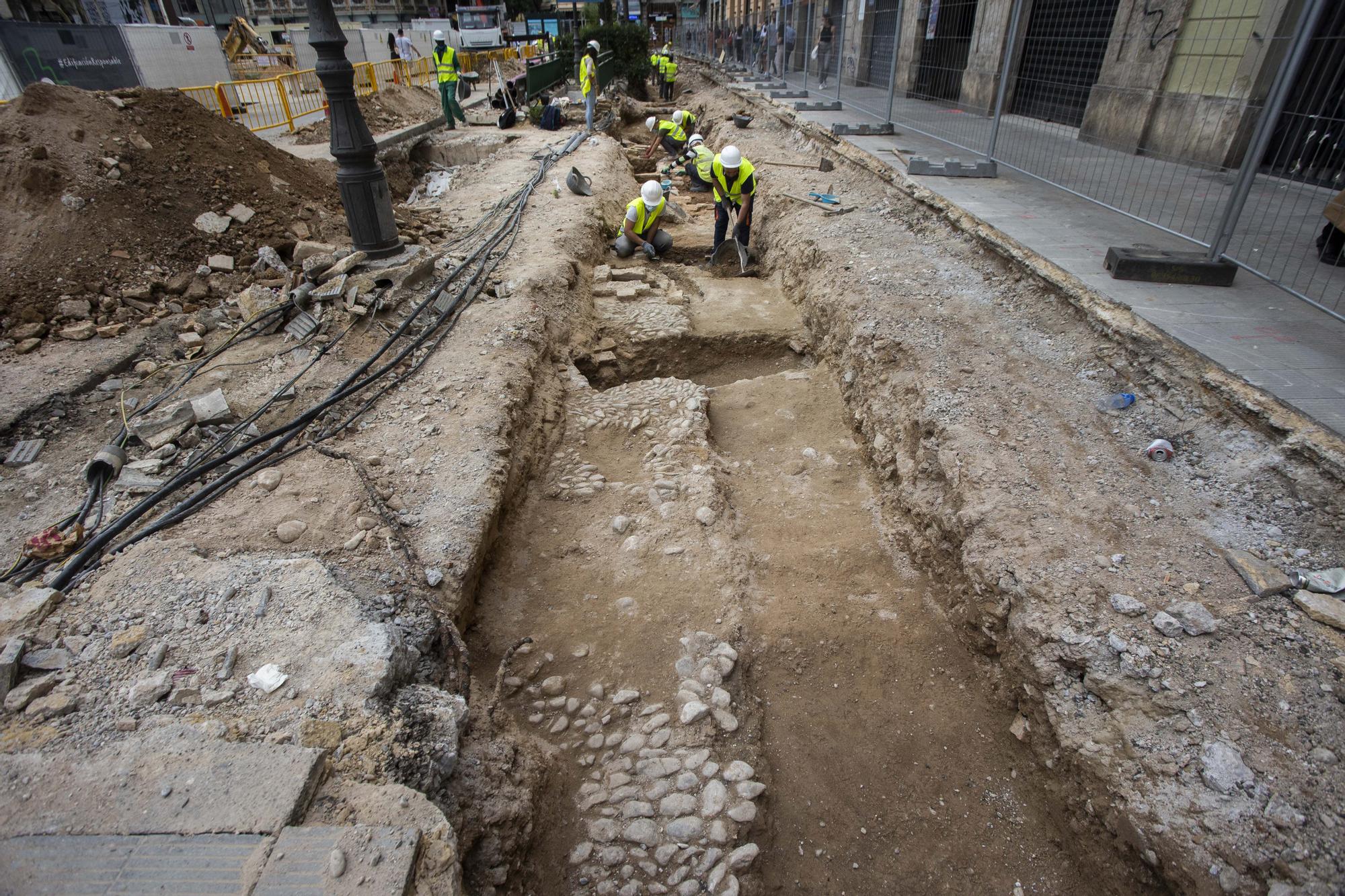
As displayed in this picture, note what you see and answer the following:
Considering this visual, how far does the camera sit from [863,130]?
33.6 feet

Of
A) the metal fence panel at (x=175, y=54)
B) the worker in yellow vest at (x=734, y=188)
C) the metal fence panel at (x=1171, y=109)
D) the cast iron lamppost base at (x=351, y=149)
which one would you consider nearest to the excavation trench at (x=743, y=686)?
the cast iron lamppost base at (x=351, y=149)

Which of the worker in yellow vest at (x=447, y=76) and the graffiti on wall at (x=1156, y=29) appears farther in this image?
the worker in yellow vest at (x=447, y=76)

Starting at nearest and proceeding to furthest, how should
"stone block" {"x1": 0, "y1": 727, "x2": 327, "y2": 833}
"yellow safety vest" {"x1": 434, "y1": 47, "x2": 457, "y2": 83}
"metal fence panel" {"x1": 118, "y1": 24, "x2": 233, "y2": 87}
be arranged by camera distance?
"stone block" {"x1": 0, "y1": 727, "x2": 327, "y2": 833}
"yellow safety vest" {"x1": 434, "y1": 47, "x2": 457, "y2": 83}
"metal fence panel" {"x1": 118, "y1": 24, "x2": 233, "y2": 87}

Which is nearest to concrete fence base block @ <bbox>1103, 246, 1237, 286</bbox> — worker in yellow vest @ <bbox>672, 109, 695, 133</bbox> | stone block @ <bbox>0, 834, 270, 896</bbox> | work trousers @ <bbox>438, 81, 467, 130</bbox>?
stone block @ <bbox>0, 834, 270, 896</bbox>

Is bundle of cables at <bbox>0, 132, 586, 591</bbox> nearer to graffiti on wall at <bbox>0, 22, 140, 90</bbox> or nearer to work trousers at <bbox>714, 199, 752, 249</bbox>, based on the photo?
work trousers at <bbox>714, 199, 752, 249</bbox>

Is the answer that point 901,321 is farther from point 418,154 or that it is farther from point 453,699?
point 418,154

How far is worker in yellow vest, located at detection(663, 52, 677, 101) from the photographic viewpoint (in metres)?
21.8

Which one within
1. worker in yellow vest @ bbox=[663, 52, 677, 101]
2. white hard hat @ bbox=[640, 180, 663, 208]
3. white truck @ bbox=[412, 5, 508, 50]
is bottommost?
white hard hat @ bbox=[640, 180, 663, 208]

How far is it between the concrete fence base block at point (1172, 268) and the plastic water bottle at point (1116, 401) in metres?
1.26

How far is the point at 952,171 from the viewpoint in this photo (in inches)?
301

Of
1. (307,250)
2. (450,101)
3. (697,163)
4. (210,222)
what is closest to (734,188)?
(697,163)

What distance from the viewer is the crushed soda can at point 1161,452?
355cm

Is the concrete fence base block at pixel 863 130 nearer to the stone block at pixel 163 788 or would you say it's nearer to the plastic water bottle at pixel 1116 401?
the plastic water bottle at pixel 1116 401

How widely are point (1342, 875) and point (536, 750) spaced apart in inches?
109
